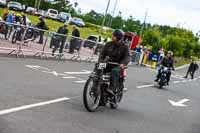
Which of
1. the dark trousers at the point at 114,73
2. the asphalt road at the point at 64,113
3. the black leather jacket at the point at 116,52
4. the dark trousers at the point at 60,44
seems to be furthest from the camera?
the dark trousers at the point at 60,44

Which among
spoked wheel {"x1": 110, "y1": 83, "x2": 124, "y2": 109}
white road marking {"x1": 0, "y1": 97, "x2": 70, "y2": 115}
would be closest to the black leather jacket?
spoked wheel {"x1": 110, "y1": 83, "x2": 124, "y2": 109}

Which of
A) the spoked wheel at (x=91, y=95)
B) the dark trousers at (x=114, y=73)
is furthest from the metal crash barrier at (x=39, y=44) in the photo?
the spoked wheel at (x=91, y=95)

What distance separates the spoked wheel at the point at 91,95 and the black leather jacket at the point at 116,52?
95 cm

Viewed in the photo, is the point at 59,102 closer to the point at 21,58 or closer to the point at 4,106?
the point at 4,106

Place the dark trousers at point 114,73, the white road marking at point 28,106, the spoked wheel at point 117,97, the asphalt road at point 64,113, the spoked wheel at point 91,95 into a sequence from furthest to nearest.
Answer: the spoked wheel at point 117,97 < the dark trousers at point 114,73 < the spoked wheel at point 91,95 < the white road marking at point 28,106 < the asphalt road at point 64,113

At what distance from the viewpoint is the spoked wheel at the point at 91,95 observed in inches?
400

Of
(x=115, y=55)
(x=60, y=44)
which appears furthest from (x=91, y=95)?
(x=60, y=44)

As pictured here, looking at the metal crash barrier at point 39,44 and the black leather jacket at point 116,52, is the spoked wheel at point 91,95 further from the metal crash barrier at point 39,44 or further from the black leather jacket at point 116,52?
the metal crash barrier at point 39,44

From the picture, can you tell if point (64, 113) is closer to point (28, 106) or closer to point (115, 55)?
point (28, 106)

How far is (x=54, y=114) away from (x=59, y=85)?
5061mm

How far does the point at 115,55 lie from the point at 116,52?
2.8 inches

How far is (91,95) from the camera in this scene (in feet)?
34.1

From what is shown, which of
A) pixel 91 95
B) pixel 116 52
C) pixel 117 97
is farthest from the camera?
pixel 117 97

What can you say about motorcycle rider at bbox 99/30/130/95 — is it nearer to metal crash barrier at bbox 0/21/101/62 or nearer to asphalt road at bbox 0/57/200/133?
asphalt road at bbox 0/57/200/133
